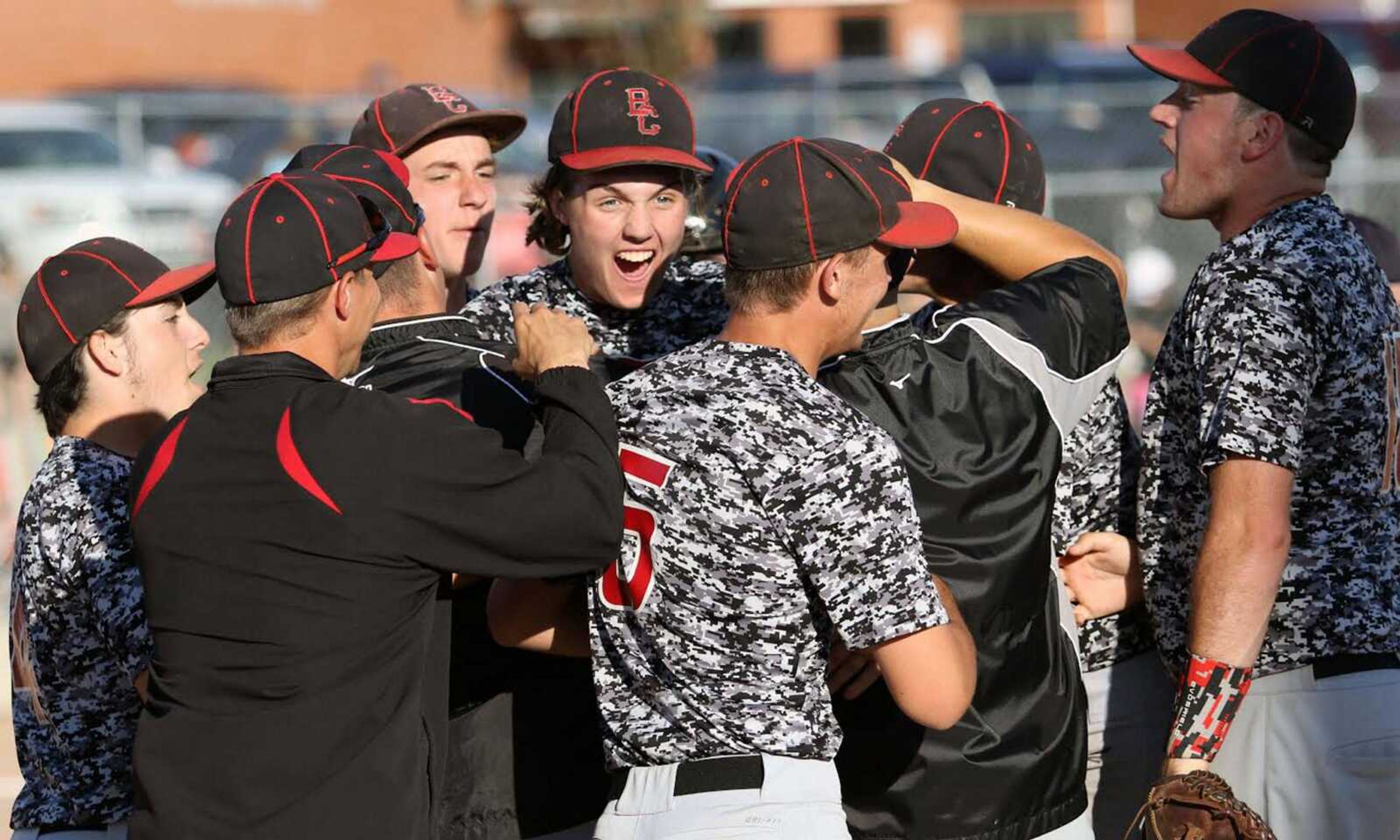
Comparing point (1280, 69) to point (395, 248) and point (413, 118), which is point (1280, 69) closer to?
point (395, 248)

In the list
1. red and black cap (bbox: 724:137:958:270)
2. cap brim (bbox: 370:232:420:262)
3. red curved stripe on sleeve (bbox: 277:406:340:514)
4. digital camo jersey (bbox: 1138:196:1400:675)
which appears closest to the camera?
red curved stripe on sleeve (bbox: 277:406:340:514)

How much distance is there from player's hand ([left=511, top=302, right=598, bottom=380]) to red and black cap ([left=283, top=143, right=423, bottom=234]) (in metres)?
0.38

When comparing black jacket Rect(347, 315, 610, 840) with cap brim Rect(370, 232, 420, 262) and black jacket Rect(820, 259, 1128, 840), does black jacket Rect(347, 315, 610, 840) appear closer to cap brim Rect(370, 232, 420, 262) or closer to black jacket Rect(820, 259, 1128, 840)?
cap brim Rect(370, 232, 420, 262)

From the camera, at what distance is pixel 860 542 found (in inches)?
109

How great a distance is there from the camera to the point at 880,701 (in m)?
3.29

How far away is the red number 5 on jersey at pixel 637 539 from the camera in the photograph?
2.89 meters

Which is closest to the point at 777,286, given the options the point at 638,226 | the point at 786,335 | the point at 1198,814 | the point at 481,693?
the point at 786,335

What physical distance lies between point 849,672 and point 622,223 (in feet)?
4.51

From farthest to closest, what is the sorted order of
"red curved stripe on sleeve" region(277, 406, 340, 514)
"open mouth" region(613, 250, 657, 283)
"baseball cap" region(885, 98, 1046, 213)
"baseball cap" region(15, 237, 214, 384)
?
"open mouth" region(613, 250, 657, 283) → "baseball cap" region(885, 98, 1046, 213) → "baseball cap" region(15, 237, 214, 384) → "red curved stripe on sleeve" region(277, 406, 340, 514)

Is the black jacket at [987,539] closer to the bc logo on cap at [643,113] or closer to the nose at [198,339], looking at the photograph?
the bc logo on cap at [643,113]

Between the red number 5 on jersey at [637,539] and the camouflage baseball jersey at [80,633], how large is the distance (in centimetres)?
98

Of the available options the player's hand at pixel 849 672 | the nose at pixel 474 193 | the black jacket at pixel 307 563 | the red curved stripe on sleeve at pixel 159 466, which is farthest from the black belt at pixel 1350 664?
the nose at pixel 474 193

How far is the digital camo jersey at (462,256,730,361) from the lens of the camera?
404 centimetres

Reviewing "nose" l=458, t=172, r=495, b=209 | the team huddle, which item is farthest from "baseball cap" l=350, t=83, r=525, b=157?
the team huddle
